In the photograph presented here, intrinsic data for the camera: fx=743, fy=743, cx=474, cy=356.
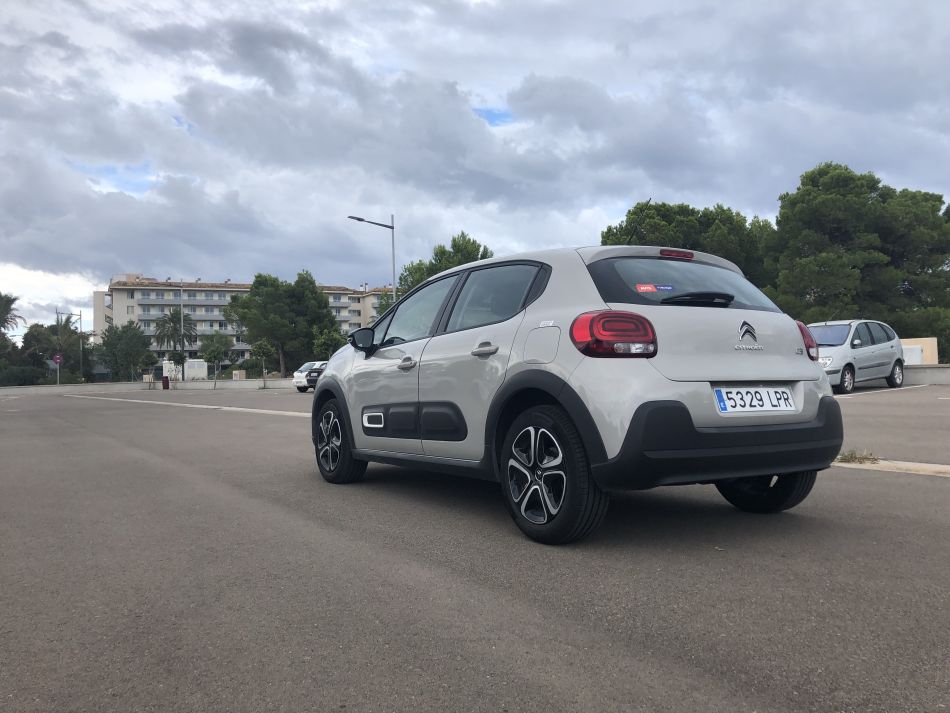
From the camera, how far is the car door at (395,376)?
5.14 metres

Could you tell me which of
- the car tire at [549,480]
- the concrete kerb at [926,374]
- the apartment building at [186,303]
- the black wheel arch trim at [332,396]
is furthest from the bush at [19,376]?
the car tire at [549,480]

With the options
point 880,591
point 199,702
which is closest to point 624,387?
point 880,591

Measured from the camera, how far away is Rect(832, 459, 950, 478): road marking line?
591cm

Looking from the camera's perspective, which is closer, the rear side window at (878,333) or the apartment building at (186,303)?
the rear side window at (878,333)

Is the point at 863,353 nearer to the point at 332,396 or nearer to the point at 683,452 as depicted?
the point at 332,396

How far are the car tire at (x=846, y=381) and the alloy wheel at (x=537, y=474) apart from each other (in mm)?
13572

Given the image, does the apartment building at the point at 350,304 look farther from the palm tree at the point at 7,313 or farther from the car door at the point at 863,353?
the car door at the point at 863,353

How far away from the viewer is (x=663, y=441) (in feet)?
11.3

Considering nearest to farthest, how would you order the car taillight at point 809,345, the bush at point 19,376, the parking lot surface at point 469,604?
the parking lot surface at point 469,604
the car taillight at point 809,345
the bush at point 19,376

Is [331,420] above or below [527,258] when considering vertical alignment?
below

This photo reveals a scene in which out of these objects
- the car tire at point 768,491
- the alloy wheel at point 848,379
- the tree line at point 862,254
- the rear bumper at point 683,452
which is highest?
the tree line at point 862,254

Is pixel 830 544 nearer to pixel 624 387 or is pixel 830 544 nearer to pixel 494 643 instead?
pixel 624 387

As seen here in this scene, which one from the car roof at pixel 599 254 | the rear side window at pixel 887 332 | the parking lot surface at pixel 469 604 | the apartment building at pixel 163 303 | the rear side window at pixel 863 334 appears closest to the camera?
the parking lot surface at pixel 469 604

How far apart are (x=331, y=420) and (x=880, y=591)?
4436 mm
